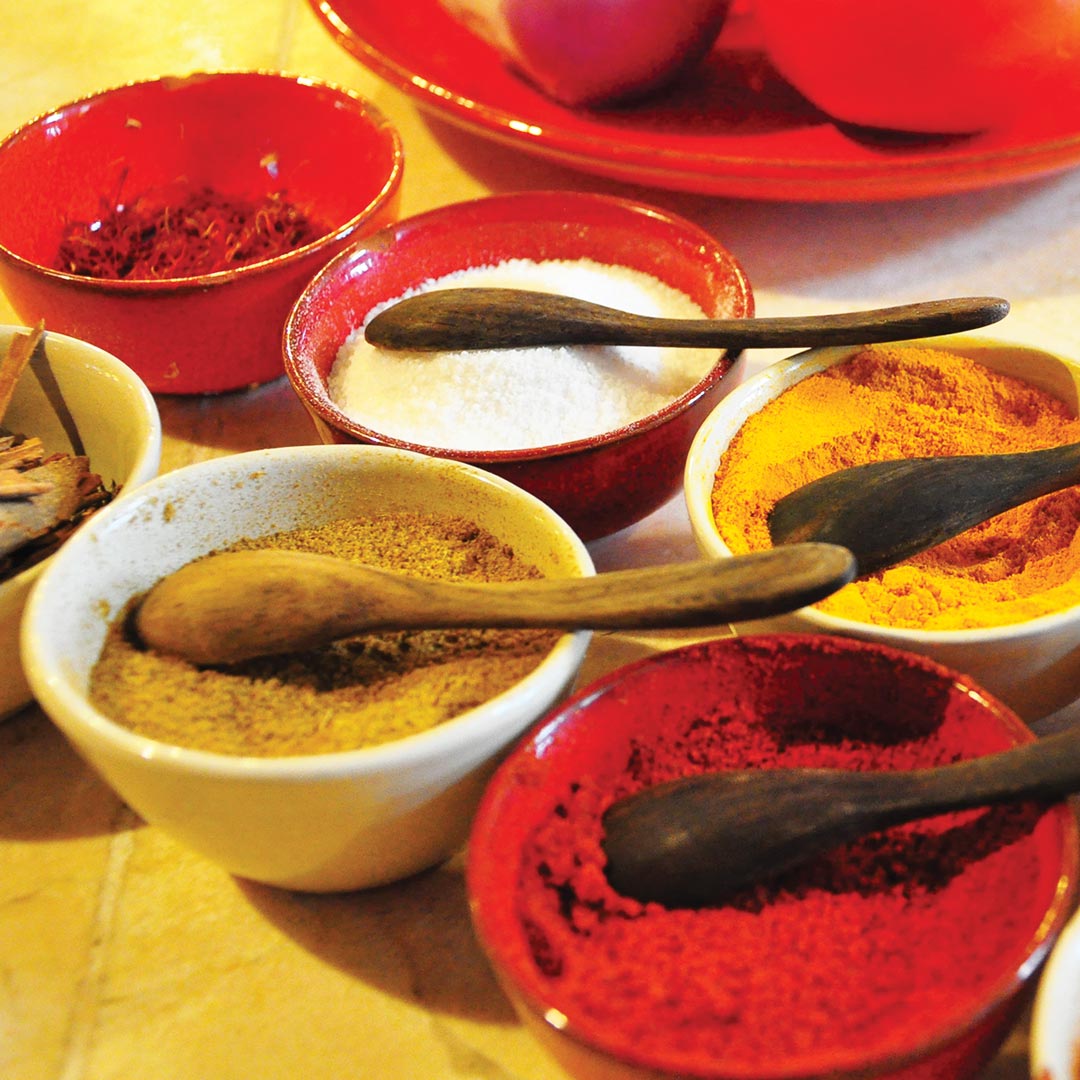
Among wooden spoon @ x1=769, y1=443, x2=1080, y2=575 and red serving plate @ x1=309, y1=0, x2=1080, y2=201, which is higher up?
red serving plate @ x1=309, y1=0, x2=1080, y2=201

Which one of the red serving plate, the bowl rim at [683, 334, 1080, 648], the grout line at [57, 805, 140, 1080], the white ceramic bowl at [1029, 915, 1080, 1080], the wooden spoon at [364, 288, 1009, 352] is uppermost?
the red serving plate

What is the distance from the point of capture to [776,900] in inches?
20.1

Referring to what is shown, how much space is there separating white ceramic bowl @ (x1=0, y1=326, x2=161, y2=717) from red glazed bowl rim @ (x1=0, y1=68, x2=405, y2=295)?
0.25ft

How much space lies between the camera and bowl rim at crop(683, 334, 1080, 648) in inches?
22.5

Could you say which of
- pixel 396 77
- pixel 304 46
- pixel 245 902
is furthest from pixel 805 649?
pixel 304 46

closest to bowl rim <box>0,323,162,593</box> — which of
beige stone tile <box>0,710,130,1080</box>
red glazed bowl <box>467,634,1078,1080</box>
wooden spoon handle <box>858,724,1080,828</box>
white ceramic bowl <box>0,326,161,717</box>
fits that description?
white ceramic bowl <box>0,326,161,717</box>

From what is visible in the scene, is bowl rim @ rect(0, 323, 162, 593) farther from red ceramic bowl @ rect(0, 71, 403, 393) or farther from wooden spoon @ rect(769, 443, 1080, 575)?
wooden spoon @ rect(769, 443, 1080, 575)

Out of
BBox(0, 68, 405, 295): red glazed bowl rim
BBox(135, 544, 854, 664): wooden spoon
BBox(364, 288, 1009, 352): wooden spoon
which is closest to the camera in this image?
BBox(135, 544, 854, 664): wooden spoon

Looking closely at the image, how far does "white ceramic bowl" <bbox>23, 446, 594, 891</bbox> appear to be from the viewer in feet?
1.62

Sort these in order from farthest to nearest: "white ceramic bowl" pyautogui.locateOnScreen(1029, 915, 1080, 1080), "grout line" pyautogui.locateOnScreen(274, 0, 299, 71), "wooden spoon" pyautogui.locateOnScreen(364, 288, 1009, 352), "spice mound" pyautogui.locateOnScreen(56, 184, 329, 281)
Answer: "grout line" pyautogui.locateOnScreen(274, 0, 299, 71)
"spice mound" pyautogui.locateOnScreen(56, 184, 329, 281)
"wooden spoon" pyautogui.locateOnScreen(364, 288, 1009, 352)
"white ceramic bowl" pyautogui.locateOnScreen(1029, 915, 1080, 1080)

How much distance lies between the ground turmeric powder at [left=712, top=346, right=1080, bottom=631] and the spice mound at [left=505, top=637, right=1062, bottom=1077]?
7cm

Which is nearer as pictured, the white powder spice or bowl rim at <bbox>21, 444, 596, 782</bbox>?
bowl rim at <bbox>21, 444, 596, 782</bbox>

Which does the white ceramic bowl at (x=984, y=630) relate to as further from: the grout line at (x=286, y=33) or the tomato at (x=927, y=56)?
the grout line at (x=286, y=33)

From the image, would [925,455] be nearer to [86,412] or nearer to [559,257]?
[559,257]
